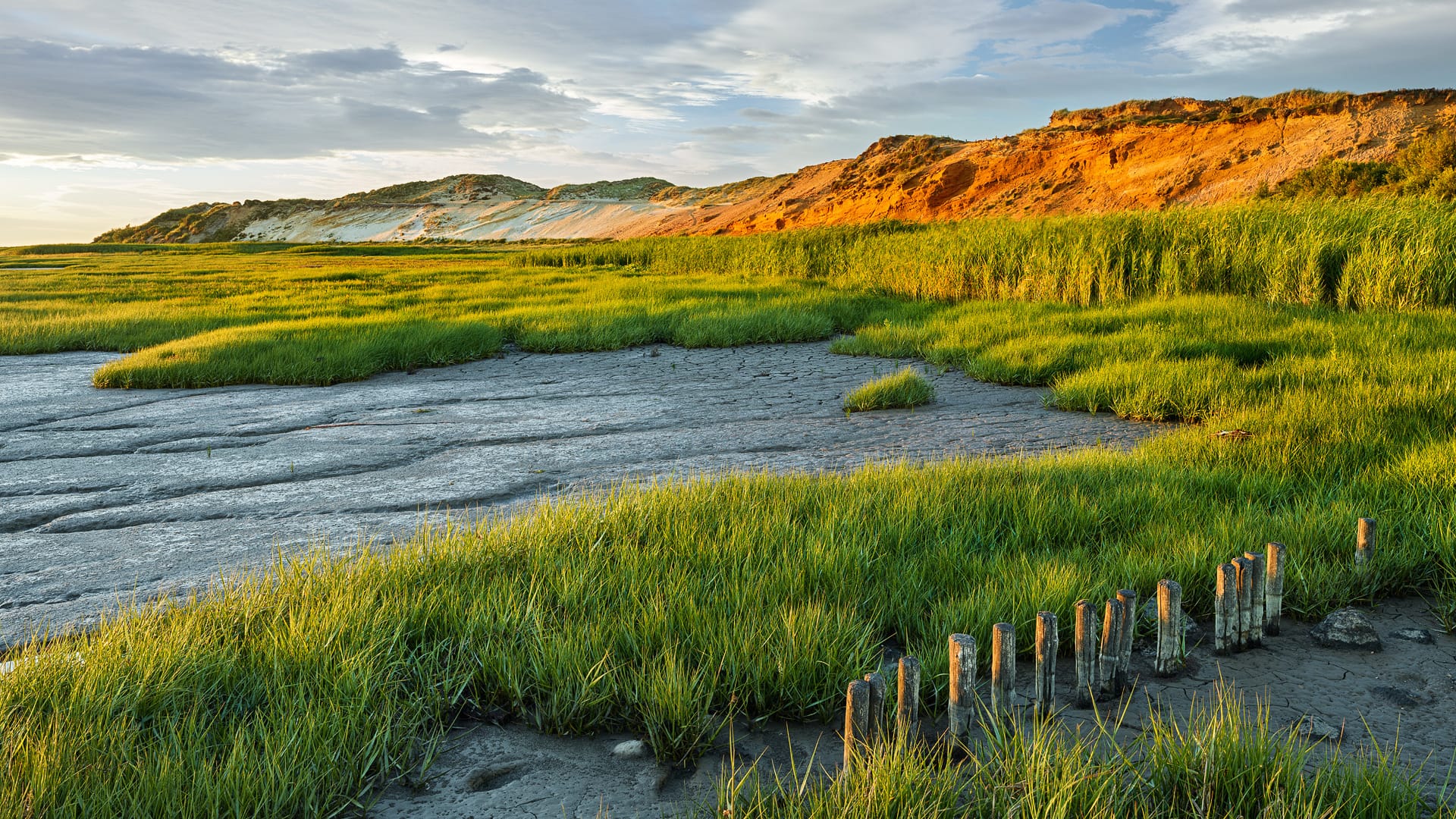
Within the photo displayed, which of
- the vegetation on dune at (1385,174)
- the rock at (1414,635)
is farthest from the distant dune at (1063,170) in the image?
the rock at (1414,635)

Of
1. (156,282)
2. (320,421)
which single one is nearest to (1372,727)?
(320,421)

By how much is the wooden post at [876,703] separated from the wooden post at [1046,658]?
0.38m

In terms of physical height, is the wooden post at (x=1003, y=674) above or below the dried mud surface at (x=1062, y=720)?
above

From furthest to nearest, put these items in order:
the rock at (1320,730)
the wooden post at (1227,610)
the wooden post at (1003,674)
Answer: the wooden post at (1227,610), the rock at (1320,730), the wooden post at (1003,674)

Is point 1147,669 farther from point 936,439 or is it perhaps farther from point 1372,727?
point 936,439

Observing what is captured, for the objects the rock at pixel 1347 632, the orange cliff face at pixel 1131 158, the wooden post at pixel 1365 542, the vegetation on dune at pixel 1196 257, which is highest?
the orange cliff face at pixel 1131 158

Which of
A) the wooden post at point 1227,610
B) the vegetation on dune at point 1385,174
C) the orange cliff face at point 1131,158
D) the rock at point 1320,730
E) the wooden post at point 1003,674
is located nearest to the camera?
the wooden post at point 1003,674

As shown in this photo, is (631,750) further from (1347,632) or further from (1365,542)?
(1365,542)

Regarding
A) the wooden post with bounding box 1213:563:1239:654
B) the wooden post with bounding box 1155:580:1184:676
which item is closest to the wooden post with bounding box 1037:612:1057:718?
the wooden post with bounding box 1155:580:1184:676

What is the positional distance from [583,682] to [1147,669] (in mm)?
1447

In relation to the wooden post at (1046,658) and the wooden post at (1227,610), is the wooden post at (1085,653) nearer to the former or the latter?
the wooden post at (1046,658)

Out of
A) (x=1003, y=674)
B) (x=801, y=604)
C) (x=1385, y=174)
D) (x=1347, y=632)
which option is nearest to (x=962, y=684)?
(x=1003, y=674)

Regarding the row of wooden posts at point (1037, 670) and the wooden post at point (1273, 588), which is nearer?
the row of wooden posts at point (1037, 670)

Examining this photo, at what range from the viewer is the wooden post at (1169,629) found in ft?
6.64
